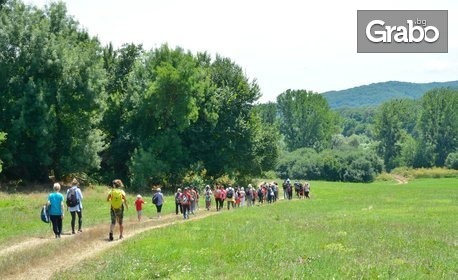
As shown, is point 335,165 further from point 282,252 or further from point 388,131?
point 282,252

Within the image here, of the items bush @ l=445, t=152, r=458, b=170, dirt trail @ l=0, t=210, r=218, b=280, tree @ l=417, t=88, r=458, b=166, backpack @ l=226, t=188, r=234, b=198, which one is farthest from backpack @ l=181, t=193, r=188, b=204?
tree @ l=417, t=88, r=458, b=166

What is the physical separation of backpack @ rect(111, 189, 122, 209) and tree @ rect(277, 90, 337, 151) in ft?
519

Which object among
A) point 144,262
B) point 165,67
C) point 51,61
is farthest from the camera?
point 165,67

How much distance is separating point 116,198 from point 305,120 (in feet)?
532

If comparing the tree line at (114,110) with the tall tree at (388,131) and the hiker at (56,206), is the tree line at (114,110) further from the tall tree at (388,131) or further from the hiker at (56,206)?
the tall tree at (388,131)

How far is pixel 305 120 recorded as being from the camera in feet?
608

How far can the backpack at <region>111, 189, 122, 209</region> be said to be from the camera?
2556cm

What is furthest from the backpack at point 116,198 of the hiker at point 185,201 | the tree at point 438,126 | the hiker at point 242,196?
the tree at point 438,126

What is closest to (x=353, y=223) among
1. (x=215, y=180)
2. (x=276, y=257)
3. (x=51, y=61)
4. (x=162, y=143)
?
(x=276, y=257)

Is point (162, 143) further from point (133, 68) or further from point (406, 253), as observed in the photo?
point (406, 253)

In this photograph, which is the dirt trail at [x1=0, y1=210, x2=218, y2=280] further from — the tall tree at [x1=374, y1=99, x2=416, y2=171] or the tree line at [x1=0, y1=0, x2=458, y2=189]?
the tall tree at [x1=374, y1=99, x2=416, y2=171]

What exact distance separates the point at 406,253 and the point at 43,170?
48.2m

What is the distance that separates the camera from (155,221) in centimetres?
3628

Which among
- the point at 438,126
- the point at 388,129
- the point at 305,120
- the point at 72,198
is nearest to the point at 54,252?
the point at 72,198
